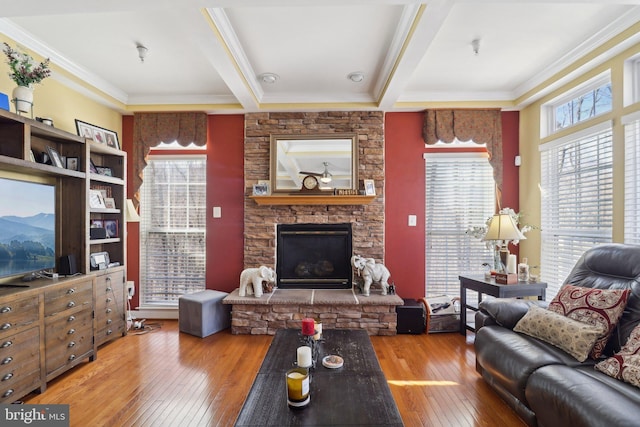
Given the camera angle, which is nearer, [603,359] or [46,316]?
[603,359]

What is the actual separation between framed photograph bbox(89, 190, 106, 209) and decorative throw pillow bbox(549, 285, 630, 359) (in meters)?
4.11

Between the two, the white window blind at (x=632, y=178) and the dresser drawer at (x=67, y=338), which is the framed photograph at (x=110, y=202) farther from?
the white window blind at (x=632, y=178)

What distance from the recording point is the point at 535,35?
102 inches

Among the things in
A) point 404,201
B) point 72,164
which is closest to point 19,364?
point 72,164

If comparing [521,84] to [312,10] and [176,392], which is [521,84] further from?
[176,392]

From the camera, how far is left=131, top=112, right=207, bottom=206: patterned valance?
3.97 metres

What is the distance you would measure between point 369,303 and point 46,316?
2815mm

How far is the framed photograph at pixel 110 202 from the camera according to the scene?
3.42 metres

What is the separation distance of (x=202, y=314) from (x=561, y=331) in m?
3.14

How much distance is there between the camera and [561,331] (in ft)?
6.56

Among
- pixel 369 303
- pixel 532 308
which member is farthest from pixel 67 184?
pixel 532 308

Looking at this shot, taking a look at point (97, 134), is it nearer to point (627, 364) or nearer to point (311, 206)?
point (311, 206)

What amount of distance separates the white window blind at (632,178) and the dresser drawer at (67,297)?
180 inches

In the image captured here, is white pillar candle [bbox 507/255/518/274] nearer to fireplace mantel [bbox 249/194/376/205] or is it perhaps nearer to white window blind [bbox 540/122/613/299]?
white window blind [bbox 540/122/613/299]
